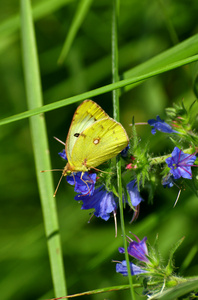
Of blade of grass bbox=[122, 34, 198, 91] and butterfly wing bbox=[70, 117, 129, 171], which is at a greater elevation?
blade of grass bbox=[122, 34, 198, 91]

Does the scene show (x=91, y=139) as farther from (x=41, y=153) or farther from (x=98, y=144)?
(x=41, y=153)

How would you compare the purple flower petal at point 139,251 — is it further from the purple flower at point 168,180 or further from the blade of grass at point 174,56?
the blade of grass at point 174,56

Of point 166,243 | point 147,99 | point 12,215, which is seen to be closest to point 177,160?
point 166,243

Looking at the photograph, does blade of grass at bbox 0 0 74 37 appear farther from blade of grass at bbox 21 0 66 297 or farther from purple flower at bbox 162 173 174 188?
purple flower at bbox 162 173 174 188

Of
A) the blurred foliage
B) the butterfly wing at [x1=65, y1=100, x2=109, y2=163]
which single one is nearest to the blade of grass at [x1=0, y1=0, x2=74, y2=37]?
the blurred foliage

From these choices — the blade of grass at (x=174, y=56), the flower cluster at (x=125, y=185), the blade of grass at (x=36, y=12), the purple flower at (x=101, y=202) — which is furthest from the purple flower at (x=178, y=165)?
the blade of grass at (x=36, y=12)

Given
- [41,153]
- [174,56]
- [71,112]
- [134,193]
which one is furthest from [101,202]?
[71,112]
